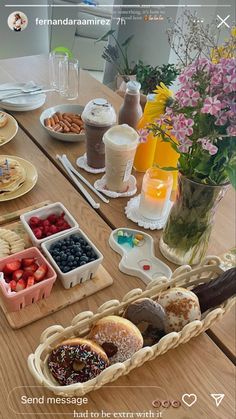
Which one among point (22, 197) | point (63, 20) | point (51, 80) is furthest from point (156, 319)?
point (63, 20)

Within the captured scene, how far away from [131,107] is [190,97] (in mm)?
424

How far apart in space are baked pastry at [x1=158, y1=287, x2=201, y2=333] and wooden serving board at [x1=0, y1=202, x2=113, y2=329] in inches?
5.8

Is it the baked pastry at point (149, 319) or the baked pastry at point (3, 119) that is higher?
the baked pastry at point (3, 119)

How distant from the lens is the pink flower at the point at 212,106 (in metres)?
0.53

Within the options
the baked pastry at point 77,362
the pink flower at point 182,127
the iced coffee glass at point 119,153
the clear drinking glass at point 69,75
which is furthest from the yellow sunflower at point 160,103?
the clear drinking glass at point 69,75

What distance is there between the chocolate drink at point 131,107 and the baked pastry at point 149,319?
1.81ft

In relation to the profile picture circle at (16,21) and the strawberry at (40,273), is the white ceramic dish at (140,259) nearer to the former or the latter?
the strawberry at (40,273)

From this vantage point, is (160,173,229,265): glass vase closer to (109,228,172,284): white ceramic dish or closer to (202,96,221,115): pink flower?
(109,228,172,284): white ceramic dish

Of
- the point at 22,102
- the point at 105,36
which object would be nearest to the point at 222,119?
the point at 22,102

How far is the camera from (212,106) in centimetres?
53

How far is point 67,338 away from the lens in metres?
0.56

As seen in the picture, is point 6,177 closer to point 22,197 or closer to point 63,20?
point 22,197

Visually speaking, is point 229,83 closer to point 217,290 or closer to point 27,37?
point 217,290

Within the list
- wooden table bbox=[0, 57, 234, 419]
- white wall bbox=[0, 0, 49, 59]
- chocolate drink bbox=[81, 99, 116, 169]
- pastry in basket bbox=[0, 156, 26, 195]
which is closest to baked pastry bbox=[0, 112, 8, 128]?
pastry in basket bbox=[0, 156, 26, 195]
